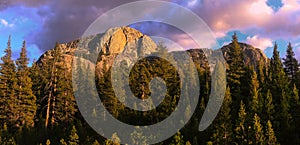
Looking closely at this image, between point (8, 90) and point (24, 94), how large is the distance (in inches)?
116

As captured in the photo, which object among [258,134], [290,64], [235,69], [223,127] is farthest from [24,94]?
[290,64]

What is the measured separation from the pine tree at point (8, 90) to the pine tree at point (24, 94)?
962 mm

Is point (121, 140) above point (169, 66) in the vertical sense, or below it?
below

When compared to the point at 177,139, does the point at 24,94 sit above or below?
Answer: above

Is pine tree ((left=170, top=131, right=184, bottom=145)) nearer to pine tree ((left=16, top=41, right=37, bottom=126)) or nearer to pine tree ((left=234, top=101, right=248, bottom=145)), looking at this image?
pine tree ((left=234, top=101, right=248, bottom=145))

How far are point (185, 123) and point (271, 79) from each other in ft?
71.8

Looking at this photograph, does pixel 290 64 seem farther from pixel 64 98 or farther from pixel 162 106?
pixel 64 98

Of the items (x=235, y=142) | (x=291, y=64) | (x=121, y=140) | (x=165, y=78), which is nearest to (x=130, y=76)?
(x=165, y=78)

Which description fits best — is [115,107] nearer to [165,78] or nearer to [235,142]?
[165,78]

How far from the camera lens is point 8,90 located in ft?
214

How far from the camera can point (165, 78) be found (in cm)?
5841

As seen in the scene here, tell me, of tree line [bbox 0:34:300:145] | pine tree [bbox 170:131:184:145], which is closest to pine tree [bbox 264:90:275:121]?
tree line [bbox 0:34:300:145]

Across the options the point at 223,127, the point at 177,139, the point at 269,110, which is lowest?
the point at 177,139

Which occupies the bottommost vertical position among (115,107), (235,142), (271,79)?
(235,142)
